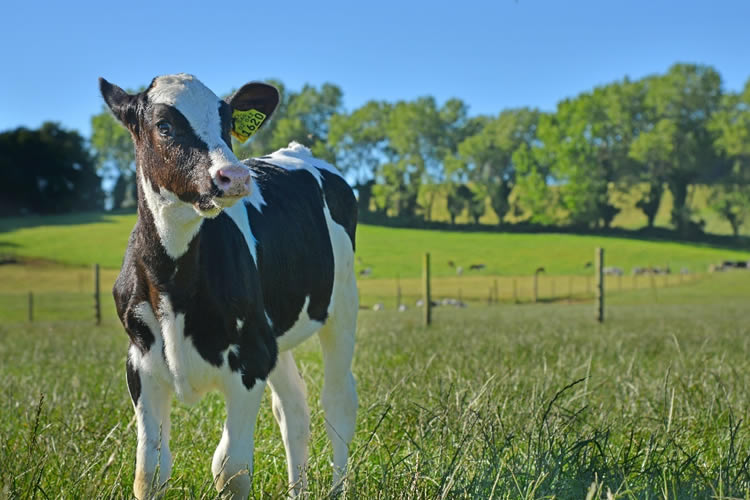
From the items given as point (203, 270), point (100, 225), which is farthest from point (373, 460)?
point (100, 225)

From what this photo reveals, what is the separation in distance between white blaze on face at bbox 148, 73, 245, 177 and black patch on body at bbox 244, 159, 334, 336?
0.78m

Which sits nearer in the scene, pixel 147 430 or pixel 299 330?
pixel 147 430

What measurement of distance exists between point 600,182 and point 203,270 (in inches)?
3031

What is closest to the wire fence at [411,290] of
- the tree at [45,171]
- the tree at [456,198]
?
the tree at [45,171]

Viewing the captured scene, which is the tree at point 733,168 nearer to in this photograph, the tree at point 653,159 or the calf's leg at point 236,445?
the tree at point 653,159

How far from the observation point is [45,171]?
233 ft

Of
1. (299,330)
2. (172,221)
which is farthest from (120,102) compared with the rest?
(299,330)

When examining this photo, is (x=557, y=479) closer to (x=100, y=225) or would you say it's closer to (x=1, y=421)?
(x=1, y=421)

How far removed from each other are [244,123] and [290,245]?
758 mm

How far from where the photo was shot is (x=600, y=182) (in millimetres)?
76688

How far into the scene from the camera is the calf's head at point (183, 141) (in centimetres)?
299

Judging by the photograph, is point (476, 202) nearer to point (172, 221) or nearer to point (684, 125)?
point (684, 125)

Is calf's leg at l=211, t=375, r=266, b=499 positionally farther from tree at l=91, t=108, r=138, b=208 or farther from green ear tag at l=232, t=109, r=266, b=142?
tree at l=91, t=108, r=138, b=208

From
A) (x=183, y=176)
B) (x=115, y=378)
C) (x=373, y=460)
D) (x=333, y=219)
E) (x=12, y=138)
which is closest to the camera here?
(x=183, y=176)
